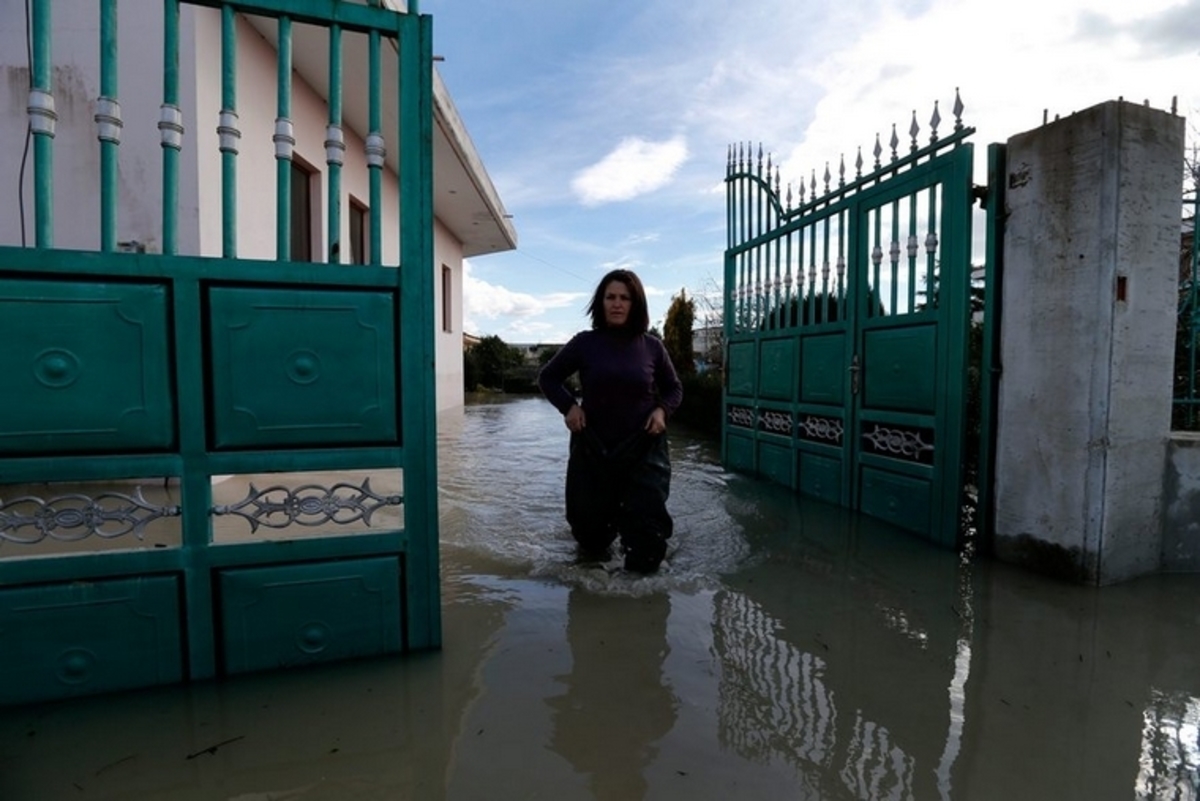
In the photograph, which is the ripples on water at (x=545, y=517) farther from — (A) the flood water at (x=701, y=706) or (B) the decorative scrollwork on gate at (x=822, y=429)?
(B) the decorative scrollwork on gate at (x=822, y=429)

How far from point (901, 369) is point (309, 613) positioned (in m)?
3.57

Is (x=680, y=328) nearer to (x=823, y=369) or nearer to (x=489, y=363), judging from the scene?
(x=489, y=363)

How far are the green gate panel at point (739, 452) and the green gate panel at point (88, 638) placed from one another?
4877mm

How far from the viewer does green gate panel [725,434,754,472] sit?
6.06 m

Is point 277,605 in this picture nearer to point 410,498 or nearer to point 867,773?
point 410,498

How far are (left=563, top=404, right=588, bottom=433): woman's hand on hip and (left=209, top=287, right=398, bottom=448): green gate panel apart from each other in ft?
3.52

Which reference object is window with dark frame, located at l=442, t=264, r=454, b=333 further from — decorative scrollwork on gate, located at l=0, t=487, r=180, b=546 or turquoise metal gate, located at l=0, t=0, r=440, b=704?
decorative scrollwork on gate, located at l=0, t=487, r=180, b=546

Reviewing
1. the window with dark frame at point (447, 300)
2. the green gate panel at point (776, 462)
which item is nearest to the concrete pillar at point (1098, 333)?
the green gate panel at point (776, 462)

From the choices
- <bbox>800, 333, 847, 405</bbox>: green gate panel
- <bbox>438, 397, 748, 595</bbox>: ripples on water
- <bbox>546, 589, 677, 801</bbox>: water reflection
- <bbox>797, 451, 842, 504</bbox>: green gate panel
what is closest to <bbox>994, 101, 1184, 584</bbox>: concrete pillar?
<bbox>800, 333, 847, 405</bbox>: green gate panel

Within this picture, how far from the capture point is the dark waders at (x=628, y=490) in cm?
320

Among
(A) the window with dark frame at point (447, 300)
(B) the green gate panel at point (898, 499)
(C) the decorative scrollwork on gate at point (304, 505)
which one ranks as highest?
(A) the window with dark frame at point (447, 300)

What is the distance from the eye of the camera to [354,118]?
7359mm

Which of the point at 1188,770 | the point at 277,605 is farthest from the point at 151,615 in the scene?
the point at 1188,770

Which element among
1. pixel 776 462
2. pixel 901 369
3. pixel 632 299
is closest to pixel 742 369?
pixel 776 462
